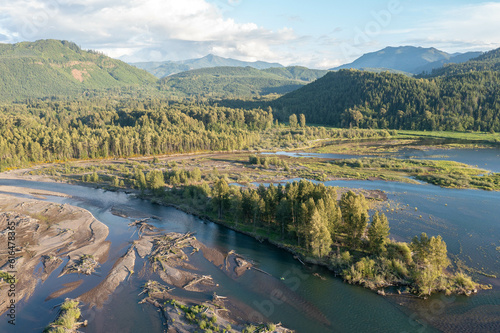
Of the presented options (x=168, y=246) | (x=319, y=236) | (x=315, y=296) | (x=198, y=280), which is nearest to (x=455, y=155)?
(x=319, y=236)


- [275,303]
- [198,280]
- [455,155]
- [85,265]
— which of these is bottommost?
[275,303]

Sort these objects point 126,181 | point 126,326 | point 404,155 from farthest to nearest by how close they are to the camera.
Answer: point 404,155, point 126,181, point 126,326

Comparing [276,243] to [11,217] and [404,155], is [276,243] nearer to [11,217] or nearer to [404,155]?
[11,217]

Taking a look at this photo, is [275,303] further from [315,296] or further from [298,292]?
[315,296]

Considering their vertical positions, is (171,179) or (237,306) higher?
(171,179)

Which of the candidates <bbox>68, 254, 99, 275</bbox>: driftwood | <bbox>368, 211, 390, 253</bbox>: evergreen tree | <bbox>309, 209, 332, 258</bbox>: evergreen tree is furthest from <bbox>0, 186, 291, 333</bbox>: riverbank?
<bbox>368, 211, 390, 253</bbox>: evergreen tree

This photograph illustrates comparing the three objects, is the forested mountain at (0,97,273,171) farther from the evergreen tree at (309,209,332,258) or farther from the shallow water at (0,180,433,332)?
the evergreen tree at (309,209,332,258)

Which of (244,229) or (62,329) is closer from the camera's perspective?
(62,329)

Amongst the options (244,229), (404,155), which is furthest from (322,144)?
(244,229)

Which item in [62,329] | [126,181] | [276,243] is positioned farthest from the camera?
[126,181]
